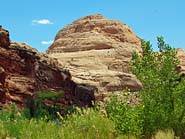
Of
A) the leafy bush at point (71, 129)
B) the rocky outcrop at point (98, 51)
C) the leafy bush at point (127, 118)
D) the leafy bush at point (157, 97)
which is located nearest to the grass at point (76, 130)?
the leafy bush at point (71, 129)

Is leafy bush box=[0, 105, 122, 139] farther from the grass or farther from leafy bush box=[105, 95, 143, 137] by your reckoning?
leafy bush box=[105, 95, 143, 137]

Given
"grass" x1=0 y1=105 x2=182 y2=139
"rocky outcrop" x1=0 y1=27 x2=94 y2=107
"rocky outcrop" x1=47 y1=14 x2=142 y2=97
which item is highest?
"rocky outcrop" x1=47 y1=14 x2=142 y2=97

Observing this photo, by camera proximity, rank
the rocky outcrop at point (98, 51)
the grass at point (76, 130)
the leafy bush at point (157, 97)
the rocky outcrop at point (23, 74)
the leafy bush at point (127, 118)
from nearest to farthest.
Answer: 1. the grass at point (76, 130)
2. the leafy bush at point (127, 118)
3. the leafy bush at point (157, 97)
4. the rocky outcrop at point (23, 74)
5. the rocky outcrop at point (98, 51)

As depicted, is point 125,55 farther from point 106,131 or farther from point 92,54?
point 106,131

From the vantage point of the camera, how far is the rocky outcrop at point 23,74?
4284 centimetres

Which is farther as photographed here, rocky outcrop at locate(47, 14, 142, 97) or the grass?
rocky outcrop at locate(47, 14, 142, 97)

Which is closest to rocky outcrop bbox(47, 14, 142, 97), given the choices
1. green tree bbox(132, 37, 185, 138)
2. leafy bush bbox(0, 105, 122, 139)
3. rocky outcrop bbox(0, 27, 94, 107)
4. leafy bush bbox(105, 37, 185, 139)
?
rocky outcrop bbox(0, 27, 94, 107)

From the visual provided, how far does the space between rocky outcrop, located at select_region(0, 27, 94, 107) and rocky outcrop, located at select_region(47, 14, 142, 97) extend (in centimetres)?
2772

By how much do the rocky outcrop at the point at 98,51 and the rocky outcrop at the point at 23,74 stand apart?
1091 inches

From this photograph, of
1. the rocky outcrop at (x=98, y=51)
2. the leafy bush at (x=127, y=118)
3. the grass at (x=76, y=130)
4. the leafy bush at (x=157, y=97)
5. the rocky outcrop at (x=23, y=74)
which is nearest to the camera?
the grass at (x=76, y=130)

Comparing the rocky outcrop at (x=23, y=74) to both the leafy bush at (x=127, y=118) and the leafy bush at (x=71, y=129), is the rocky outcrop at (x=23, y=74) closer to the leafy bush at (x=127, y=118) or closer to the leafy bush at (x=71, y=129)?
the leafy bush at (x=71, y=129)

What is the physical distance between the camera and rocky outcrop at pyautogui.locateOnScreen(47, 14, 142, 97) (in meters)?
95.9

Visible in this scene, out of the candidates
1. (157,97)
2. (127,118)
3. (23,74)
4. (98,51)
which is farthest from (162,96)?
(98,51)

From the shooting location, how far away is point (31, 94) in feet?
152
